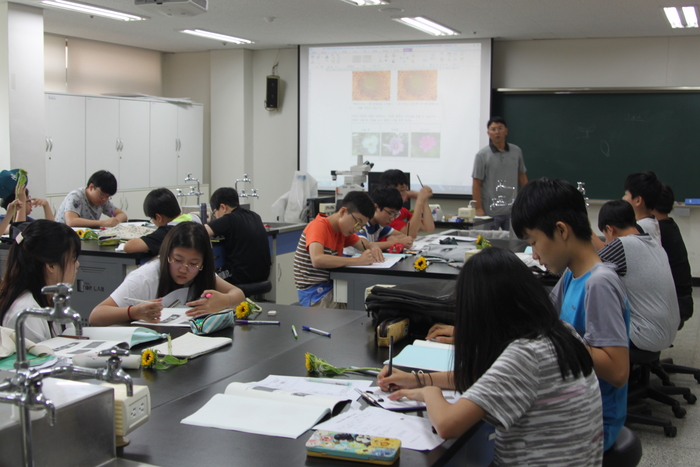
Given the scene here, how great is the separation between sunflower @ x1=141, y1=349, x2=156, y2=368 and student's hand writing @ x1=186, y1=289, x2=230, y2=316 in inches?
21.9

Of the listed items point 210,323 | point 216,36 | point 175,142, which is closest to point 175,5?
point 210,323

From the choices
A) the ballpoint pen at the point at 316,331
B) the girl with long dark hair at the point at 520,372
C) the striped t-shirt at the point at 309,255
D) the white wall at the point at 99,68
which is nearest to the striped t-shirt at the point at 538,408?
the girl with long dark hair at the point at 520,372

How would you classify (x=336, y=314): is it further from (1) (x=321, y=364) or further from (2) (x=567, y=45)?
(2) (x=567, y=45)

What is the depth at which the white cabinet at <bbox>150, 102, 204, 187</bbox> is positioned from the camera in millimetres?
7676

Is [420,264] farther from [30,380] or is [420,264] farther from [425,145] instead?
[425,145]

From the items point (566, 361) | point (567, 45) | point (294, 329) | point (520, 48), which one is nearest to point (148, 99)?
point (520, 48)

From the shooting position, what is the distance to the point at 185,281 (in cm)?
250

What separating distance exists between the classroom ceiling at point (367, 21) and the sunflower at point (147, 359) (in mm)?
4329

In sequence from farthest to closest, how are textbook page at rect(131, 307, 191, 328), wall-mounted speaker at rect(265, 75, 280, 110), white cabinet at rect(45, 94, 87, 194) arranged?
1. wall-mounted speaker at rect(265, 75, 280, 110)
2. white cabinet at rect(45, 94, 87, 194)
3. textbook page at rect(131, 307, 191, 328)

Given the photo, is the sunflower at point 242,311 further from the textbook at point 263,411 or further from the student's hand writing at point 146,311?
the textbook at point 263,411

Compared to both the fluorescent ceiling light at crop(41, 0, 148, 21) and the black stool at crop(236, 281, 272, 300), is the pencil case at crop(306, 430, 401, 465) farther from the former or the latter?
the fluorescent ceiling light at crop(41, 0, 148, 21)

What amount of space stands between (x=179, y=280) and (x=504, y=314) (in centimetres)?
150

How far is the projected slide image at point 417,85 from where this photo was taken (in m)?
7.19

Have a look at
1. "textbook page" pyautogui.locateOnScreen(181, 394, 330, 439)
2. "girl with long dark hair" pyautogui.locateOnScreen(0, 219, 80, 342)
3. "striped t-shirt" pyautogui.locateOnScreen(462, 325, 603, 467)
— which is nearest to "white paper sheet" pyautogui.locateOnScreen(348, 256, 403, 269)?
"girl with long dark hair" pyautogui.locateOnScreen(0, 219, 80, 342)
